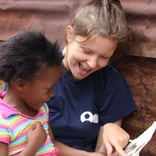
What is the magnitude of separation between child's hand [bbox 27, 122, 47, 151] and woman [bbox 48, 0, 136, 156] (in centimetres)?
40

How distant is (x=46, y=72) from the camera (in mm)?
1697

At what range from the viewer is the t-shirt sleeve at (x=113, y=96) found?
2225 mm

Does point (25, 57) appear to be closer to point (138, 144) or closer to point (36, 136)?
point (36, 136)

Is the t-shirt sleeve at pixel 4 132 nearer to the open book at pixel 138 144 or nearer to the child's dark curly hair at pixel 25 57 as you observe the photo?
the child's dark curly hair at pixel 25 57

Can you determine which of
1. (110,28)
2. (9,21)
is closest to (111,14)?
(110,28)

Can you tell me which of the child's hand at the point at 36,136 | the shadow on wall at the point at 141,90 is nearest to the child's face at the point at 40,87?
the child's hand at the point at 36,136

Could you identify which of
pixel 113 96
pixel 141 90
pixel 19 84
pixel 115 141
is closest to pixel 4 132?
pixel 19 84

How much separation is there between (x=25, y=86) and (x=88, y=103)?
59cm

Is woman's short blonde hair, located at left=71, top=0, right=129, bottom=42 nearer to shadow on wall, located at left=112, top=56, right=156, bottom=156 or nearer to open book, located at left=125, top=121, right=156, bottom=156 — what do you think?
shadow on wall, located at left=112, top=56, right=156, bottom=156

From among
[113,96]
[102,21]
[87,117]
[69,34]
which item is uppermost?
[102,21]

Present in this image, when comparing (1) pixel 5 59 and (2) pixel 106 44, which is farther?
(2) pixel 106 44

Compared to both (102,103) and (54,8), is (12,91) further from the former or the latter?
(54,8)

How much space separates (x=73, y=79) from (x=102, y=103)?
8.5 inches

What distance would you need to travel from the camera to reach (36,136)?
1.73 meters
